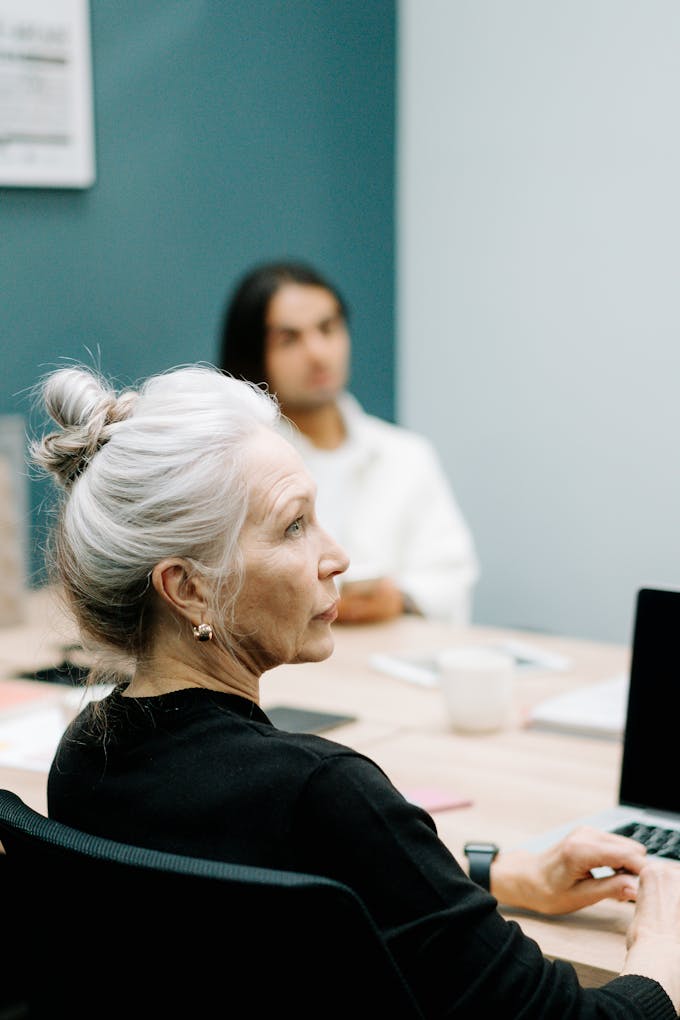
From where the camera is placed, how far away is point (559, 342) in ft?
12.6

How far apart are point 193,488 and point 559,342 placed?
2.84 meters

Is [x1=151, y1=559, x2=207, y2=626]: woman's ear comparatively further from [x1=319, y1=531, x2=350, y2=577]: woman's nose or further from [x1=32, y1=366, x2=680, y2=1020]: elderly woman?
[x1=319, y1=531, x2=350, y2=577]: woman's nose

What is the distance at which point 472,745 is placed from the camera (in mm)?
1901

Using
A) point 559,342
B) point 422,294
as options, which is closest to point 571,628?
point 559,342

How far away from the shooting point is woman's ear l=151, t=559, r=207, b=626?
3.76ft

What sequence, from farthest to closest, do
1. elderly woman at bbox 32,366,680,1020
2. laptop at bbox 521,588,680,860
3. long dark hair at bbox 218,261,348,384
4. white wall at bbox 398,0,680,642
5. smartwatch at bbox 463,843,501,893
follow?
white wall at bbox 398,0,680,642 → long dark hair at bbox 218,261,348,384 → laptop at bbox 521,588,680,860 → smartwatch at bbox 463,843,501,893 → elderly woman at bbox 32,366,680,1020

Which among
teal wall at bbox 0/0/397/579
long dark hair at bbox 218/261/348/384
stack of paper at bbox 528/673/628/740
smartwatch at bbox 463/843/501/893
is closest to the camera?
smartwatch at bbox 463/843/501/893

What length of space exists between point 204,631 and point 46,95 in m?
2.19

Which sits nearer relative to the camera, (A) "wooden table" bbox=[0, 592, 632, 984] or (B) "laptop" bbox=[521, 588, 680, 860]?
(A) "wooden table" bbox=[0, 592, 632, 984]

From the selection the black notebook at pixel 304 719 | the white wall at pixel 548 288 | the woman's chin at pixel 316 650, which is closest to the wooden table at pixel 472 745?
the black notebook at pixel 304 719

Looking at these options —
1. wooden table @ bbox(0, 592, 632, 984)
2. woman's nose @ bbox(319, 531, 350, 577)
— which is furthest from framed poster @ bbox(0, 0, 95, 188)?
woman's nose @ bbox(319, 531, 350, 577)

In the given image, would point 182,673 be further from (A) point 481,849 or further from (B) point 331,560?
(A) point 481,849

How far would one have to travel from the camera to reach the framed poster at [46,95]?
292cm

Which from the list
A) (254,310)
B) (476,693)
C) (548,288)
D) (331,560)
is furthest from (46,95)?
(331,560)
